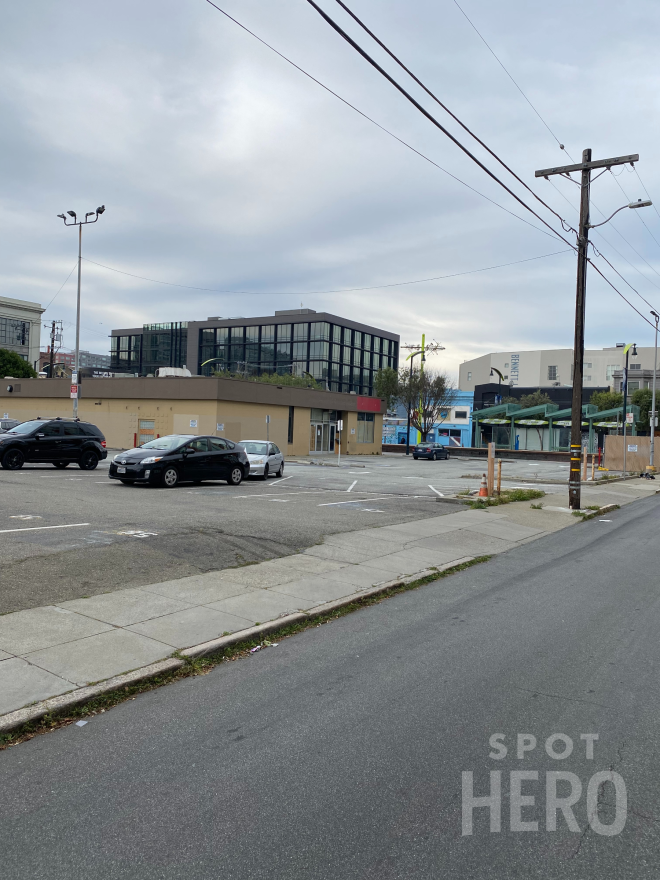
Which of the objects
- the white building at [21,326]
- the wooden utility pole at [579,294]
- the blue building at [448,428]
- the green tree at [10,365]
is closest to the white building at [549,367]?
the blue building at [448,428]

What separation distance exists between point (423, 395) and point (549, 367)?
41.0 m

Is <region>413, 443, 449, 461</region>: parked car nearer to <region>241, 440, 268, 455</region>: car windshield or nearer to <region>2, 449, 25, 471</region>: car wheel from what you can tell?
<region>241, 440, 268, 455</region>: car windshield

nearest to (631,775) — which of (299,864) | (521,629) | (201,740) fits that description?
(299,864)

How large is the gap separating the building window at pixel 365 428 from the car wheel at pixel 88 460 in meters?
31.5

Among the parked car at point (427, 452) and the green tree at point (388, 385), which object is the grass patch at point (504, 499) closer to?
the parked car at point (427, 452)

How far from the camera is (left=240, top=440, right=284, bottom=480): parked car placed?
2445cm

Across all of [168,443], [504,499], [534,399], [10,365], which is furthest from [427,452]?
[10,365]

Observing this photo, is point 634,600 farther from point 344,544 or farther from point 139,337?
point 139,337

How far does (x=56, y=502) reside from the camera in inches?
562

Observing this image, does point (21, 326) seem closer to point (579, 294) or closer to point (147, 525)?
point (579, 294)

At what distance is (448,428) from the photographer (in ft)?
271

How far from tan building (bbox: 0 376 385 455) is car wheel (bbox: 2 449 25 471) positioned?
14442 millimetres

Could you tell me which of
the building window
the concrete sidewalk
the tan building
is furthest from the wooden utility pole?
the building window

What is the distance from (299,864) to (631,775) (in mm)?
2064
